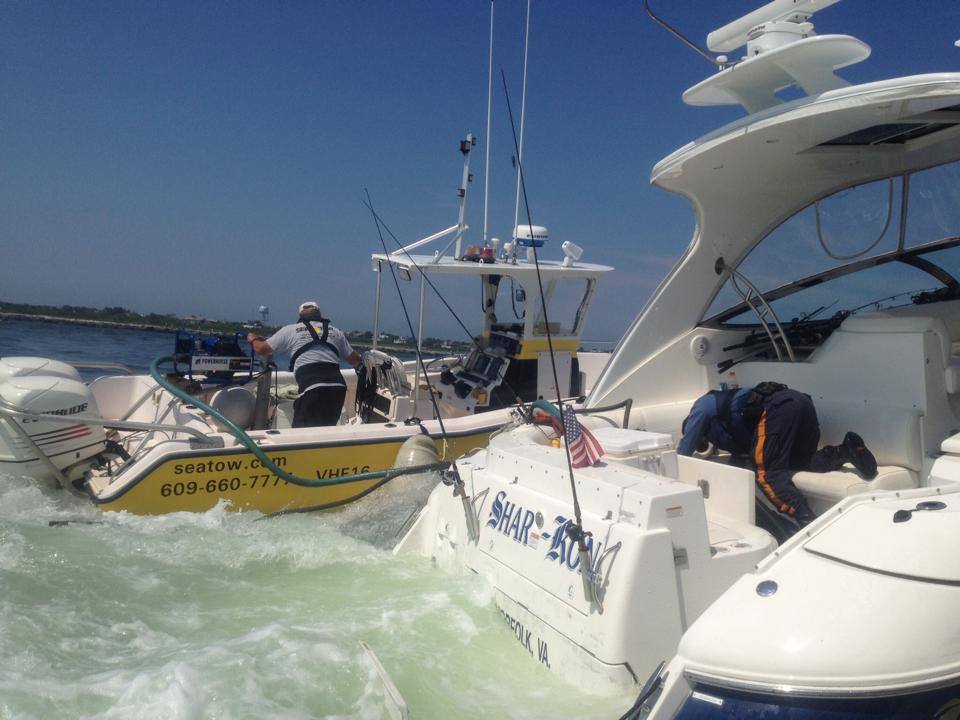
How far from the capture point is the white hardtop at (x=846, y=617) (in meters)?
1.87

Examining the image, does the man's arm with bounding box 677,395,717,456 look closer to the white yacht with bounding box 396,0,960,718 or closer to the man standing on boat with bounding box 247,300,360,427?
the white yacht with bounding box 396,0,960,718

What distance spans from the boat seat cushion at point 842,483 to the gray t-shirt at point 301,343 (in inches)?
171

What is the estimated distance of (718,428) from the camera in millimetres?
4344

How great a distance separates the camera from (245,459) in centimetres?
561

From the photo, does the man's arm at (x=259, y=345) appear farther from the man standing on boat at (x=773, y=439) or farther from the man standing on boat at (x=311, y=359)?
the man standing on boat at (x=773, y=439)

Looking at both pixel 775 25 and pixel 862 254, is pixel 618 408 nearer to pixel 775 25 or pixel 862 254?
pixel 862 254

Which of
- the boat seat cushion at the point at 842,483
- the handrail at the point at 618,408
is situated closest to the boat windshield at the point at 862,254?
the handrail at the point at 618,408

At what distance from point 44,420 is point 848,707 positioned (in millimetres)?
5359

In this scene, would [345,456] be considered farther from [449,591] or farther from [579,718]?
[579,718]

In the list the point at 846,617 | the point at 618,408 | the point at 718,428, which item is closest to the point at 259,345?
the point at 618,408

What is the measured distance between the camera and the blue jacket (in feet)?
13.9

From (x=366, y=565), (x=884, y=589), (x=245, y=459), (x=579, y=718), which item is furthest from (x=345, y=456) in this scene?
(x=884, y=589)

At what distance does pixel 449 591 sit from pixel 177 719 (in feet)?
4.45

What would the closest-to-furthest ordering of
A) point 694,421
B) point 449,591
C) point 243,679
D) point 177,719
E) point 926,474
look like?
1. point 177,719
2. point 243,679
3. point 449,591
4. point 926,474
5. point 694,421
